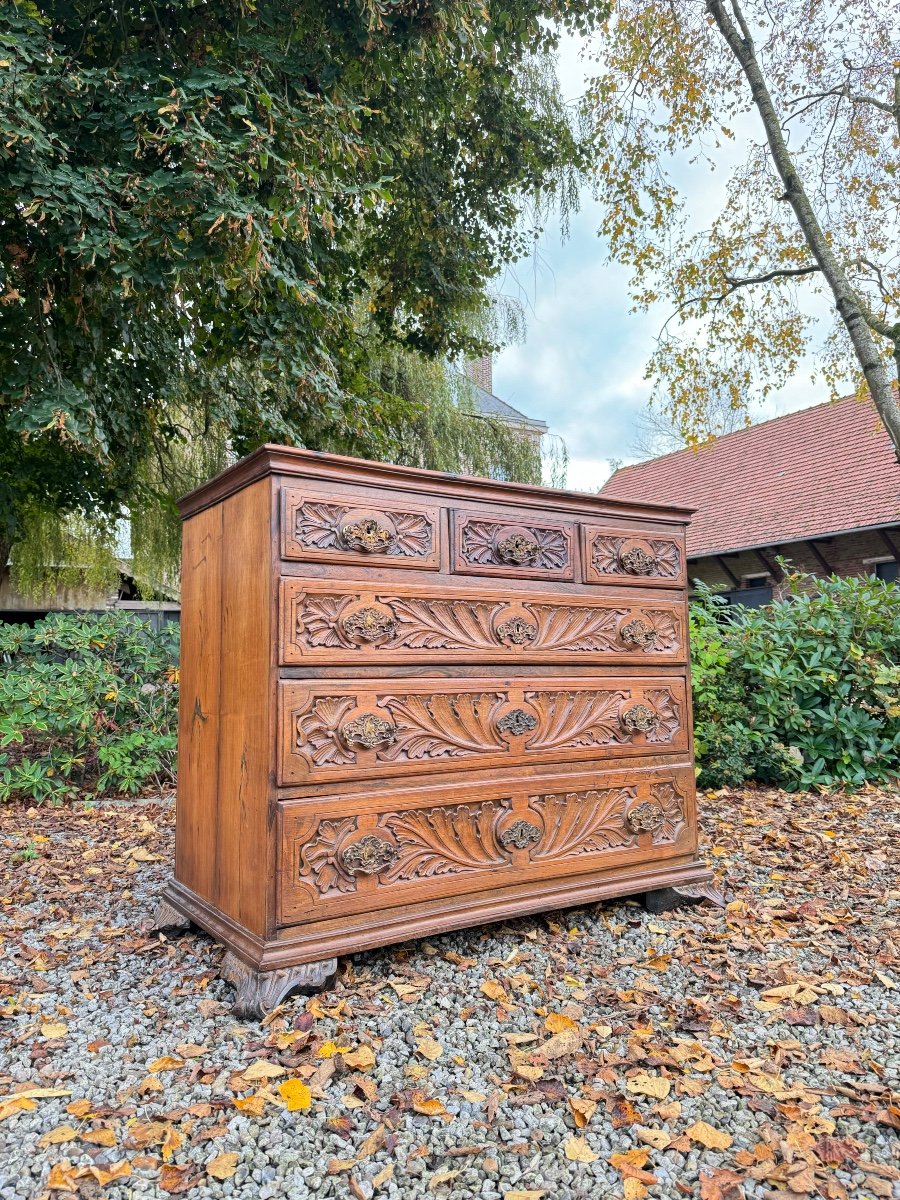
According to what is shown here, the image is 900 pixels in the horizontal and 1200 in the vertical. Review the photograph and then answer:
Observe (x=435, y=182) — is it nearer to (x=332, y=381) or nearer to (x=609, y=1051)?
(x=332, y=381)

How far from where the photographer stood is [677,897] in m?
2.47

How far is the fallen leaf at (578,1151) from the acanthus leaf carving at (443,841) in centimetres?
77

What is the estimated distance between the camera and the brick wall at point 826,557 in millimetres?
10297

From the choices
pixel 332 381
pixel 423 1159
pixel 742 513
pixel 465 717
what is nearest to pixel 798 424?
pixel 742 513

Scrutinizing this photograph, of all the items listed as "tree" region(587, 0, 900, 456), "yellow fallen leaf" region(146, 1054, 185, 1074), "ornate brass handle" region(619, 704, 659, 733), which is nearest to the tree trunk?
"tree" region(587, 0, 900, 456)

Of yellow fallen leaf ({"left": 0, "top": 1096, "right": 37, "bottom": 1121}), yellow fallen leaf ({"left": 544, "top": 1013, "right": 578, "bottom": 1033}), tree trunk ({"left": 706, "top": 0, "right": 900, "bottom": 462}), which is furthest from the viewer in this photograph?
tree trunk ({"left": 706, "top": 0, "right": 900, "bottom": 462})

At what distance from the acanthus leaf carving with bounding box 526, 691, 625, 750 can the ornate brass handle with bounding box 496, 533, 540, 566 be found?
424mm

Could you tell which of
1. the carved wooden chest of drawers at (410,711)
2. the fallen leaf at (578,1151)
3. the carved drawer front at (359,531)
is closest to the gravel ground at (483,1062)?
the fallen leaf at (578,1151)

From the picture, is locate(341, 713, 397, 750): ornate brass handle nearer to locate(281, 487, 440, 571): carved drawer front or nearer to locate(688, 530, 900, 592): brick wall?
locate(281, 487, 440, 571): carved drawer front

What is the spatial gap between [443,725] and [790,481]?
1165 cm

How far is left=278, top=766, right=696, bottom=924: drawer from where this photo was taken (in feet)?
5.97

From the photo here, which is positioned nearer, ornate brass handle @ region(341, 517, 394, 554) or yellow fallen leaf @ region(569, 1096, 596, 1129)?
yellow fallen leaf @ region(569, 1096, 596, 1129)

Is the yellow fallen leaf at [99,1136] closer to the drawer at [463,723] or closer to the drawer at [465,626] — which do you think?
the drawer at [463,723]

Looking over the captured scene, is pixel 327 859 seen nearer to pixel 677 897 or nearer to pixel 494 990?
pixel 494 990
